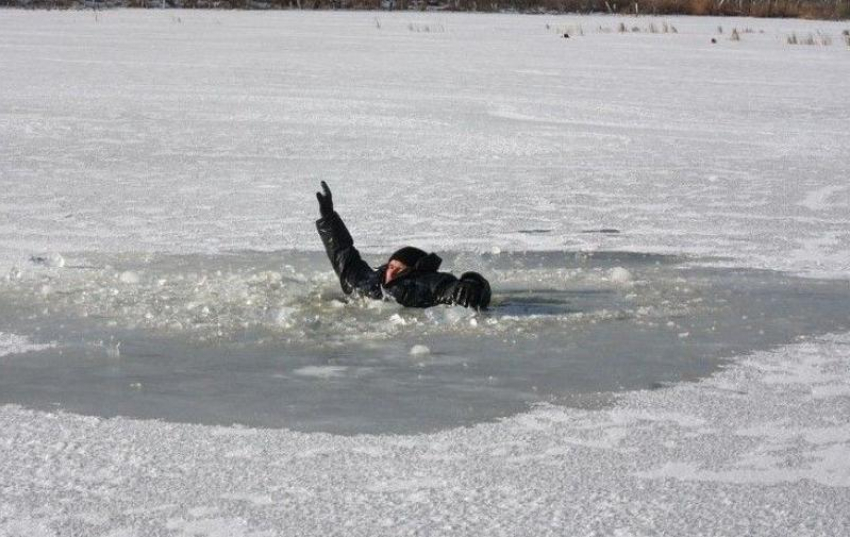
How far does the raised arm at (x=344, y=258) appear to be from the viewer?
5.66m

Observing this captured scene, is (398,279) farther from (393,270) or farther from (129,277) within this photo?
(129,277)

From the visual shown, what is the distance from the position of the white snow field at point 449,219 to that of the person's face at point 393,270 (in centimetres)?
100

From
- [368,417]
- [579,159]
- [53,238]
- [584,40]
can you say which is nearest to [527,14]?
[584,40]

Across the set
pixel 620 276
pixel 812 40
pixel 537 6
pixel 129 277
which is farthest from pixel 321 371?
pixel 537 6

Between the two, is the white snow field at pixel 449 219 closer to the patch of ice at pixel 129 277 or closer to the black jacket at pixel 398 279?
the patch of ice at pixel 129 277

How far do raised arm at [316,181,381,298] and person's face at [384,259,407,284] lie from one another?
5 cm

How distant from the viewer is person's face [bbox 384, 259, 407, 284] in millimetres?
5547

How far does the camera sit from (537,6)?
42719mm

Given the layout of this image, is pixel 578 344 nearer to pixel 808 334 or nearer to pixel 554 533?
pixel 808 334

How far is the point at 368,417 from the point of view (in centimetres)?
405

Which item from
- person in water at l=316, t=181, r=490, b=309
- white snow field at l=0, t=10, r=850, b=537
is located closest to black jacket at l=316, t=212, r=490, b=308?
person in water at l=316, t=181, r=490, b=309

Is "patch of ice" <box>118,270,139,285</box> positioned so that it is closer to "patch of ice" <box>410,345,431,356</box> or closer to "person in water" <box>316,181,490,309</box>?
"person in water" <box>316,181,490,309</box>

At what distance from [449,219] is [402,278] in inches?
96.6

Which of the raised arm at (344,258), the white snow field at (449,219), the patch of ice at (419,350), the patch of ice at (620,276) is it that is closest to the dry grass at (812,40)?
the white snow field at (449,219)
